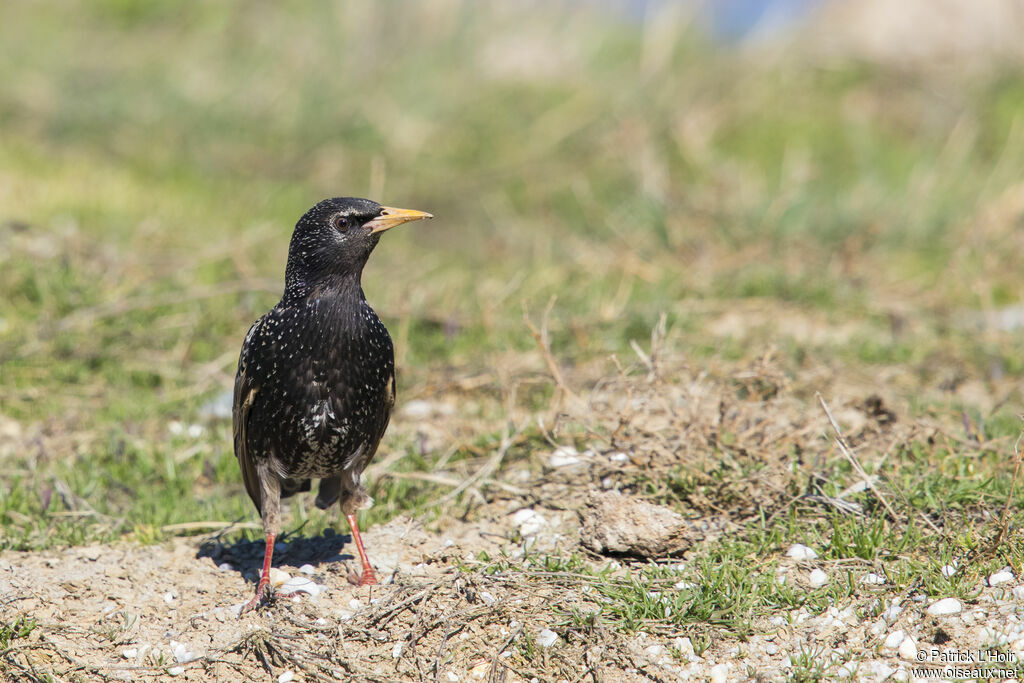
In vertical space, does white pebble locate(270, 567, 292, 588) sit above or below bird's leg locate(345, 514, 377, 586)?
below

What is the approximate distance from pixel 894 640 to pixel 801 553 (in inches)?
22.1

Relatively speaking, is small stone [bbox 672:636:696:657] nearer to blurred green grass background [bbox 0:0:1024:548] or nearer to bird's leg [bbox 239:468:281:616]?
bird's leg [bbox 239:468:281:616]

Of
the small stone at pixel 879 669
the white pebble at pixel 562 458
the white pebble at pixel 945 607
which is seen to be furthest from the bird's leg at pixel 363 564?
the white pebble at pixel 945 607

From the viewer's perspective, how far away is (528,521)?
4.56m

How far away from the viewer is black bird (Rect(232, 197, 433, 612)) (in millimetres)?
4070

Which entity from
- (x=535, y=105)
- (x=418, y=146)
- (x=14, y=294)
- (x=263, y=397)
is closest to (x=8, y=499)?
(x=263, y=397)

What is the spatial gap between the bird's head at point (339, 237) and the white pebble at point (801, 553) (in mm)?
1863

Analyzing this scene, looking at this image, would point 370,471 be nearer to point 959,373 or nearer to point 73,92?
point 959,373

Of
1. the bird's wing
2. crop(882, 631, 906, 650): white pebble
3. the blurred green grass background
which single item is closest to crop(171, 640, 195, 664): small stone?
the bird's wing

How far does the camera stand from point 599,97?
408 inches

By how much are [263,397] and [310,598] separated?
758 millimetres

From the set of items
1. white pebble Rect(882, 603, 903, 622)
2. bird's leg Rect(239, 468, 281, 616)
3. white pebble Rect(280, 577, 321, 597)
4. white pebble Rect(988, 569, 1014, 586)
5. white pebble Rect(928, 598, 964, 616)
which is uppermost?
bird's leg Rect(239, 468, 281, 616)

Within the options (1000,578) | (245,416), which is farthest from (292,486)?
(1000,578)

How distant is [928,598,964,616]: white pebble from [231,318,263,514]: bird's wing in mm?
2446
